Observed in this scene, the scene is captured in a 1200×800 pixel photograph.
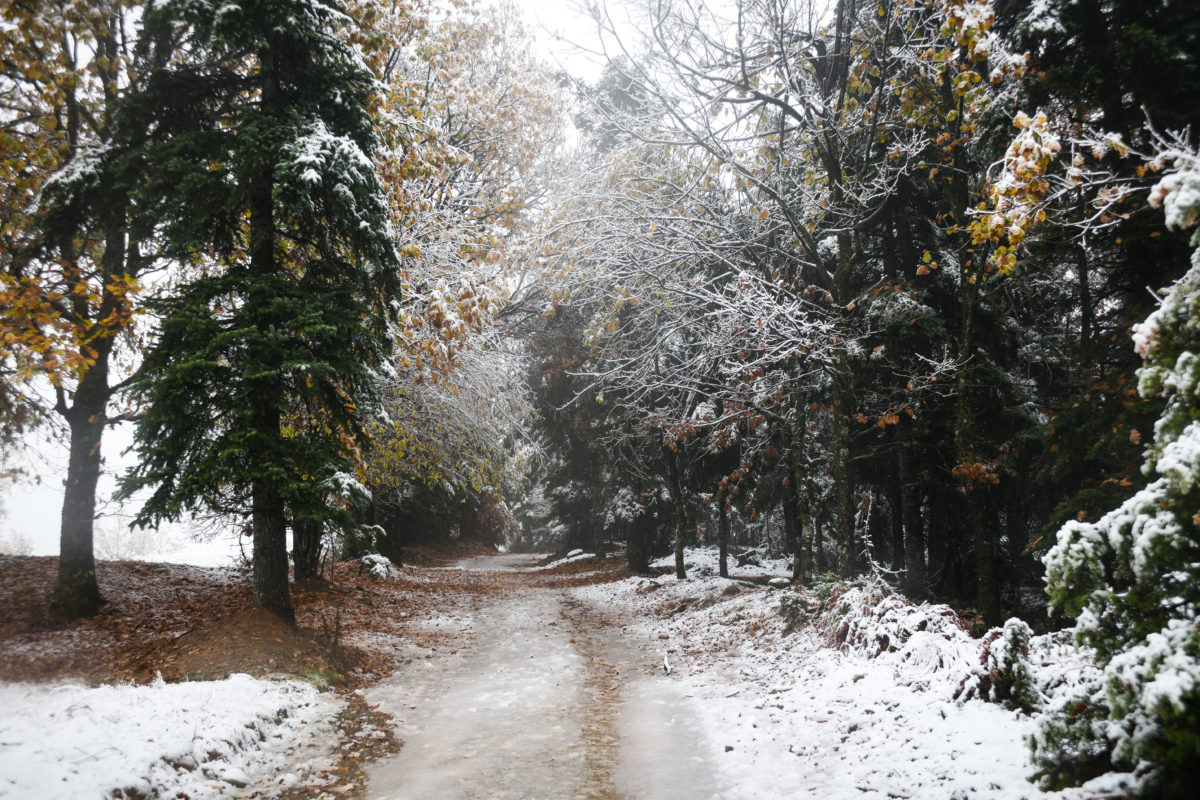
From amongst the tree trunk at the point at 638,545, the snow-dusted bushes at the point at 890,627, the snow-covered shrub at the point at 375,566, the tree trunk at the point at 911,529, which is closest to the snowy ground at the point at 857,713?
the snow-dusted bushes at the point at 890,627

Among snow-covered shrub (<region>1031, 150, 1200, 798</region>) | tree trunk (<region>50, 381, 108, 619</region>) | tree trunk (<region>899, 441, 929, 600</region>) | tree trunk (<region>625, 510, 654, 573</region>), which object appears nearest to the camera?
snow-covered shrub (<region>1031, 150, 1200, 798</region>)

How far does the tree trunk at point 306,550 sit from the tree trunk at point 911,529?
12.0 metres

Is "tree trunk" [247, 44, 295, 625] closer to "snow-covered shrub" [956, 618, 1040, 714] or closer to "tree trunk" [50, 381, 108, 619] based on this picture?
"tree trunk" [50, 381, 108, 619]

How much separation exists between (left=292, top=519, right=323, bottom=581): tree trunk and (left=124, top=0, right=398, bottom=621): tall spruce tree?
514cm

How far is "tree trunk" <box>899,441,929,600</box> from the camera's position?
1165cm

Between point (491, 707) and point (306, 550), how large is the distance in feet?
26.2

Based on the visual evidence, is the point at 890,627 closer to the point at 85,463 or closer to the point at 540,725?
the point at 540,725

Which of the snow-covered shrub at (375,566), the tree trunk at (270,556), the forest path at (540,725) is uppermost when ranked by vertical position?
the tree trunk at (270,556)

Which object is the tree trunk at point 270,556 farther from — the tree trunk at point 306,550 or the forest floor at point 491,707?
Answer: the tree trunk at point 306,550

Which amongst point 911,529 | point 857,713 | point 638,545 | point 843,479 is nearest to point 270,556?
point 857,713

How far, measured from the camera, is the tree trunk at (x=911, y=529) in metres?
11.6

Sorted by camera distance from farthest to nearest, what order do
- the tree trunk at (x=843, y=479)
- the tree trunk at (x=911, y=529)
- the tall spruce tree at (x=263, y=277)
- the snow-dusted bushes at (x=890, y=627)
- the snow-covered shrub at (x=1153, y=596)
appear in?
the tree trunk at (x=911, y=529), the tree trunk at (x=843, y=479), the tall spruce tree at (x=263, y=277), the snow-dusted bushes at (x=890, y=627), the snow-covered shrub at (x=1153, y=596)

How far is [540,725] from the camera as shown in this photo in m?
5.91

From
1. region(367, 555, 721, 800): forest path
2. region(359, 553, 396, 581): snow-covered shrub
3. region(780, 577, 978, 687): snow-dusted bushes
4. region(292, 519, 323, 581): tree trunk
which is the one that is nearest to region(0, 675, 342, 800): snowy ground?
region(367, 555, 721, 800): forest path
